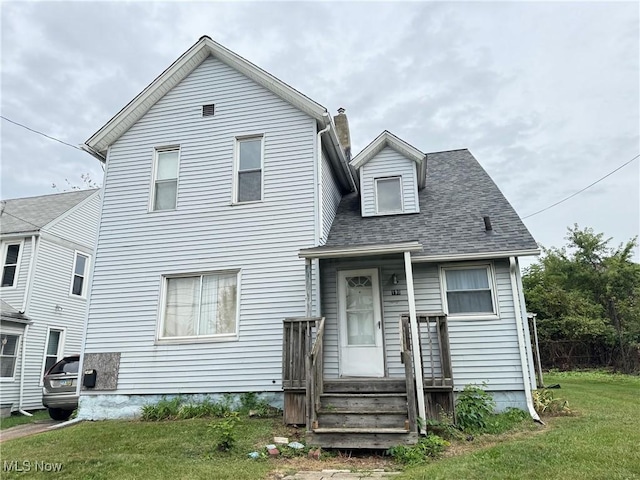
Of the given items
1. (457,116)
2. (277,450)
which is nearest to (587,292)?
(457,116)

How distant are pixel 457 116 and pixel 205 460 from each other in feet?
52.3

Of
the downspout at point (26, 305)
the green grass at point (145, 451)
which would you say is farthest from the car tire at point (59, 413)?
the green grass at point (145, 451)

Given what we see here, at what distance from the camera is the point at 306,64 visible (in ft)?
46.4

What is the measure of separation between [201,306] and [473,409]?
536 centimetres

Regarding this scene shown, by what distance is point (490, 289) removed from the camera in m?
7.57

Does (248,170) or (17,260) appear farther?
(17,260)

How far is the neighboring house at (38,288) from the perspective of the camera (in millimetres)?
12156

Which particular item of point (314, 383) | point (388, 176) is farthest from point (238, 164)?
point (314, 383)

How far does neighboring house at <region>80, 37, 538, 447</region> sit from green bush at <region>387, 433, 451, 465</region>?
843 mm

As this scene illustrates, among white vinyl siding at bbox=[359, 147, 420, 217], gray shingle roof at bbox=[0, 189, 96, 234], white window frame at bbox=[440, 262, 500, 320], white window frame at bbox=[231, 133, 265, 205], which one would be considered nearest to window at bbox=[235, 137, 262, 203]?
white window frame at bbox=[231, 133, 265, 205]

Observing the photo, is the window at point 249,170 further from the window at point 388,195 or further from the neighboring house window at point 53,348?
the neighboring house window at point 53,348

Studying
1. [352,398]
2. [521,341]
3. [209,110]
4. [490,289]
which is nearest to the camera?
[352,398]

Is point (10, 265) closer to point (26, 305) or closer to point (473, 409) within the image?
point (26, 305)

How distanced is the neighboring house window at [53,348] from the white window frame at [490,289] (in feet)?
42.0
